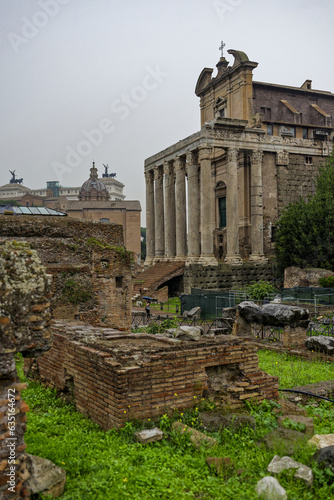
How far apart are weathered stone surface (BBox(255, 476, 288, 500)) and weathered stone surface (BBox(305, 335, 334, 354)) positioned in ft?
25.0

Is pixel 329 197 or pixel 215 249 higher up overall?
pixel 329 197

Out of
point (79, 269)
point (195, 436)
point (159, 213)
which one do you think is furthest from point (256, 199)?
point (195, 436)

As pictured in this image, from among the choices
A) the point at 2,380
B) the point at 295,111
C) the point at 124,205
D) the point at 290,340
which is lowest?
the point at 290,340

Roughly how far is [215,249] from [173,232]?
144 inches

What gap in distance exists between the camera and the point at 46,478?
4113mm

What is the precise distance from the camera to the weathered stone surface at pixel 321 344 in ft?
37.1

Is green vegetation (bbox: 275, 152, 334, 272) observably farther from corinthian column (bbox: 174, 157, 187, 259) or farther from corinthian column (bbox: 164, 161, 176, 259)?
corinthian column (bbox: 164, 161, 176, 259)

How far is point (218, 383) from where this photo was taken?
675cm

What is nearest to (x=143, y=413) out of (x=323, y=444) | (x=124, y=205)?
(x=323, y=444)

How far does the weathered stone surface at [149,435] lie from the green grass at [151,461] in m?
0.07

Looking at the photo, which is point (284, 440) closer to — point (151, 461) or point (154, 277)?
point (151, 461)

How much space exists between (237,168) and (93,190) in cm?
4129

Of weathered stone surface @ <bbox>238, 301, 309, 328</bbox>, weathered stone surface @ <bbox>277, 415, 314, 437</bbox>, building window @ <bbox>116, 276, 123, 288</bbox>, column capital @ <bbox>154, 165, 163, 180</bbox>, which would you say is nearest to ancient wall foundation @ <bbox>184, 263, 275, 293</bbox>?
column capital @ <bbox>154, 165, 163, 180</bbox>

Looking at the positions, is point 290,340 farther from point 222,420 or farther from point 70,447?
point 70,447
